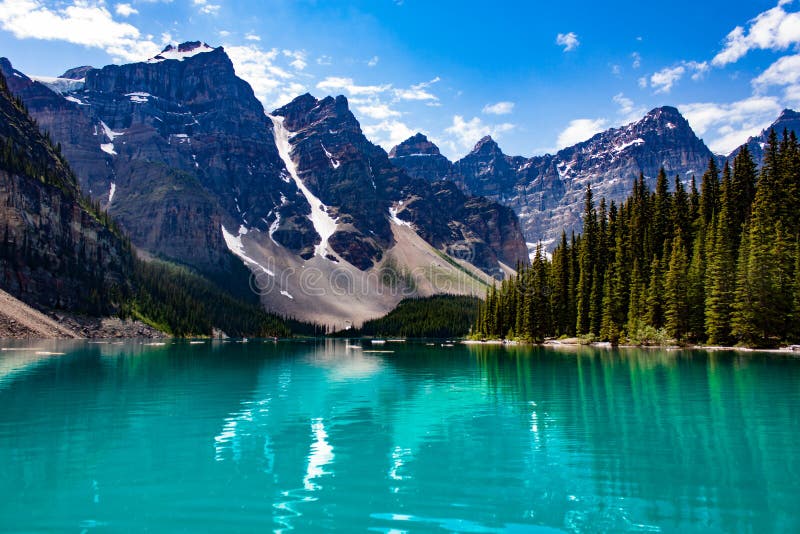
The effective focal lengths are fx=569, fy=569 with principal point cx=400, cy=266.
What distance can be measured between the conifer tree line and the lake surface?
39.7 m

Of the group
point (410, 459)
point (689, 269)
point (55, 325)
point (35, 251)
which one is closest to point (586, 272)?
point (689, 269)

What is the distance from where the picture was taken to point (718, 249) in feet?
268

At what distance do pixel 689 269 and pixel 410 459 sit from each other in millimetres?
81376

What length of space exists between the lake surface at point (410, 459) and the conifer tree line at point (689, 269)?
39.7 meters

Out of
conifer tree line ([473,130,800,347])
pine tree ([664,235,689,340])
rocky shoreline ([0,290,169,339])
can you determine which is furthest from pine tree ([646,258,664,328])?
rocky shoreline ([0,290,169,339])

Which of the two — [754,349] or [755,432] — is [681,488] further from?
[754,349]

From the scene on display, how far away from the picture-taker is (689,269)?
8725cm

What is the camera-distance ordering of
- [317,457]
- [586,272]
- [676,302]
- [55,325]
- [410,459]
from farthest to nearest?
1. [55,325]
2. [586,272]
3. [676,302]
4. [317,457]
5. [410,459]

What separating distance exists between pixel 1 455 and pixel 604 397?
94.1ft

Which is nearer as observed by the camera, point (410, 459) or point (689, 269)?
point (410, 459)

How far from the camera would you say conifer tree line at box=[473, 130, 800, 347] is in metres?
72.6

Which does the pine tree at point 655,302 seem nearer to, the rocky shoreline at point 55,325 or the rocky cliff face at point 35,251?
the rocky shoreline at point 55,325

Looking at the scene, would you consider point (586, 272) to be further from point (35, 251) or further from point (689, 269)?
point (35, 251)

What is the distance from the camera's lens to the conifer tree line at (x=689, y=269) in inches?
2859
